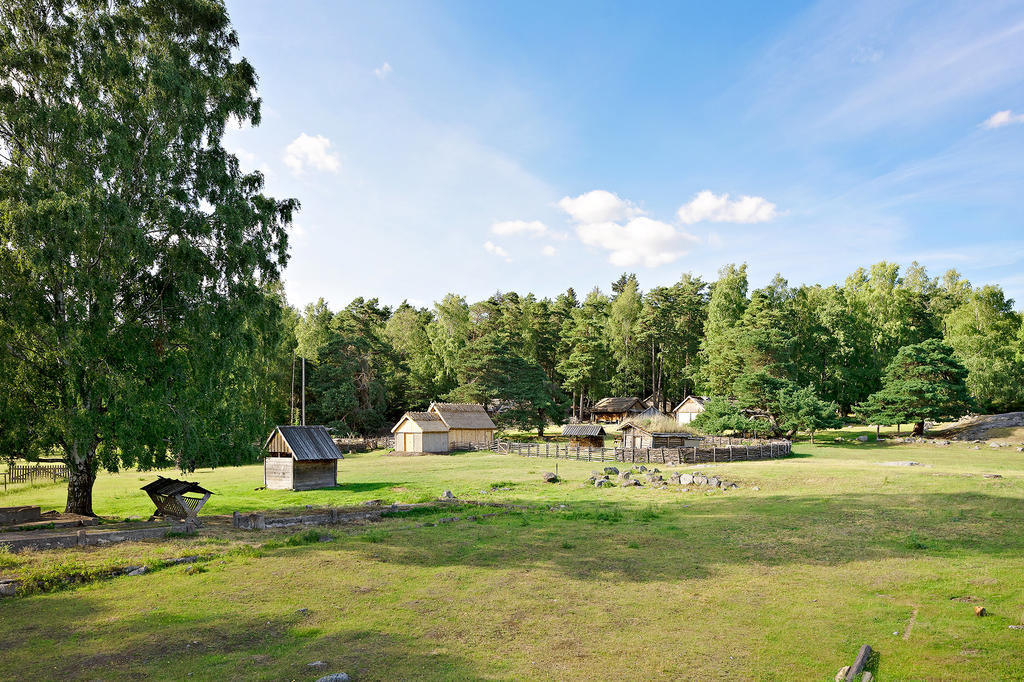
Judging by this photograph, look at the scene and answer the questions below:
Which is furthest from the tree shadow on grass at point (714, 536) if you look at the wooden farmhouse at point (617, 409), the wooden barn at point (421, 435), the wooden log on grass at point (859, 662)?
the wooden farmhouse at point (617, 409)

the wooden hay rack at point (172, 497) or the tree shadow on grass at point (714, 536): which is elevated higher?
the wooden hay rack at point (172, 497)

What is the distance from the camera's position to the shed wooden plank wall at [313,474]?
3100 centimetres

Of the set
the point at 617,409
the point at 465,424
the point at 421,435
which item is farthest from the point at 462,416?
the point at 617,409

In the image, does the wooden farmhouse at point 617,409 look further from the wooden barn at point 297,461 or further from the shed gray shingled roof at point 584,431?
the wooden barn at point 297,461

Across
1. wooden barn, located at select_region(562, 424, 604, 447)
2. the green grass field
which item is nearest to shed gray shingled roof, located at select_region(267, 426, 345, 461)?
the green grass field

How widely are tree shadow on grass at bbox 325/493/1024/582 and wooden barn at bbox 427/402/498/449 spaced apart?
38.1 m

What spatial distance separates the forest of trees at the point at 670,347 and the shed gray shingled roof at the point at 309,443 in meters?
35.7

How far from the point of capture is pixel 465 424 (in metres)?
60.2

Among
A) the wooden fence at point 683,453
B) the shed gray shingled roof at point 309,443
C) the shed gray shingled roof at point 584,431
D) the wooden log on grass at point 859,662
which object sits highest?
the shed gray shingled roof at point 309,443

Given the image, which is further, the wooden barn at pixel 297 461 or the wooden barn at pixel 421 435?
the wooden barn at pixel 421 435

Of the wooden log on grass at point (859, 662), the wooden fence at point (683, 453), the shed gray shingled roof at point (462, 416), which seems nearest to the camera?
the wooden log on grass at point (859, 662)

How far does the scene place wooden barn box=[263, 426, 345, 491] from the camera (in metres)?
30.9

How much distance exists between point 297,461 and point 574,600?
23.2m

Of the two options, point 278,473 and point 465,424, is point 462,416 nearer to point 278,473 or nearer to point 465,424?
point 465,424
